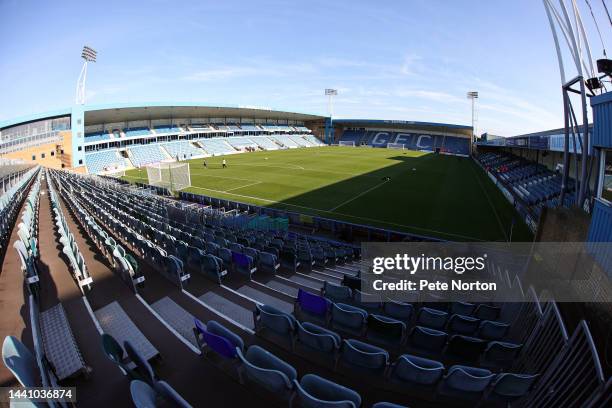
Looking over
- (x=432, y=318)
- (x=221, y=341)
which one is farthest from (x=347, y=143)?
(x=221, y=341)

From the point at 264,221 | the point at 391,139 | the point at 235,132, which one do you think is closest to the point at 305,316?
the point at 264,221

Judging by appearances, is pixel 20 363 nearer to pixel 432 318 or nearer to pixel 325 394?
pixel 325 394

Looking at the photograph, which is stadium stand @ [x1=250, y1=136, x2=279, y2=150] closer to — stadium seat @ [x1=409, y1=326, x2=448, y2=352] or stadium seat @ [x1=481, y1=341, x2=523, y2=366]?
stadium seat @ [x1=409, y1=326, x2=448, y2=352]

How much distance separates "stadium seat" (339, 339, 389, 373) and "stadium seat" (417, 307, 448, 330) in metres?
1.64

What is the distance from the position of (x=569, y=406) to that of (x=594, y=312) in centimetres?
297

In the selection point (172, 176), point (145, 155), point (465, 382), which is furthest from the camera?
point (145, 155)

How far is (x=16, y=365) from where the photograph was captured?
8.39 feet

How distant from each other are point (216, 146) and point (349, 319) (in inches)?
2369

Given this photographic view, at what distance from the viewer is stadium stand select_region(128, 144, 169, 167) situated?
46753 mm

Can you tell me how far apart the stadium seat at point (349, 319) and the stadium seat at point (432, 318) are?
3.56 ft

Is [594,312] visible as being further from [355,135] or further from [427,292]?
[355,135]

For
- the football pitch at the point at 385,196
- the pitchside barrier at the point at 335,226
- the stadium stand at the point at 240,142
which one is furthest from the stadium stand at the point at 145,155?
the pitchside barrier at the point at 335,226

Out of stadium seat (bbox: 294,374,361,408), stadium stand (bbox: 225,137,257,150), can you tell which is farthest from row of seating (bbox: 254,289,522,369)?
stadium stand (bbox: 225,137,257,150)

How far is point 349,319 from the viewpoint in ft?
15.2
